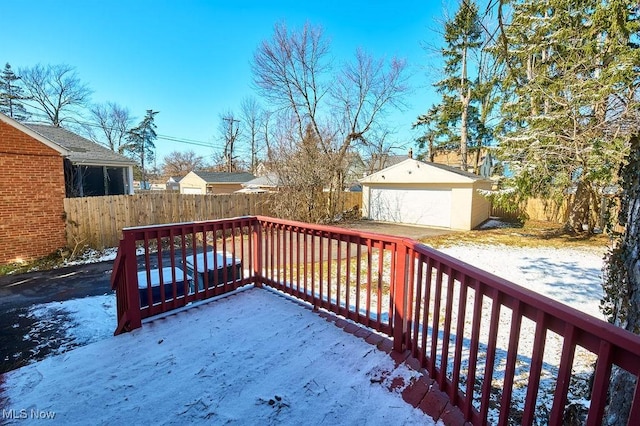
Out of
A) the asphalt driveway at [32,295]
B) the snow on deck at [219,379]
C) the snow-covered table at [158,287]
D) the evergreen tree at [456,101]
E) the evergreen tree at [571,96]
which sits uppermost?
the evergreen tree at [456,101]

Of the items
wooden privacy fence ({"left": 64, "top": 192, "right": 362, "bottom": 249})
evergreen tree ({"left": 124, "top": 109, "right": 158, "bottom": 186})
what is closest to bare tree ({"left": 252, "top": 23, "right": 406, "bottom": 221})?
wooden privacy fence ({"left": 64, "top": 192, "right": 362, "bottom": 249})

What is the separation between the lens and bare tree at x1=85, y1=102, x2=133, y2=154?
27.1 meters

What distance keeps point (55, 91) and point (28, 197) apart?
21555 millimetres

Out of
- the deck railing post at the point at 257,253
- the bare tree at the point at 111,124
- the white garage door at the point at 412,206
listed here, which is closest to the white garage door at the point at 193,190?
the bare tree at the point at 111,124

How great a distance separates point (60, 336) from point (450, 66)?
2171 cm

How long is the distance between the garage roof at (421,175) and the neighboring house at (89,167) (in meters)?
11.0

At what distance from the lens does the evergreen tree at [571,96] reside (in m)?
7.29

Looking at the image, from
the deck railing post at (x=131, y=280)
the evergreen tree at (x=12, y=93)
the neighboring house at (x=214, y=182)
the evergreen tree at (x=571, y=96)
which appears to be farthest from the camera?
the neighboring house at (x=214, y=182)

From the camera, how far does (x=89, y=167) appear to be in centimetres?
1172

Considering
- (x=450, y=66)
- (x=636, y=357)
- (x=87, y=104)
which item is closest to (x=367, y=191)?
(x=450, y=66)

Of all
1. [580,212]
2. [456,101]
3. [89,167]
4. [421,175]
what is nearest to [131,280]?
[89,167]

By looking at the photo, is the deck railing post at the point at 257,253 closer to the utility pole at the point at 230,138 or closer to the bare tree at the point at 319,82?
the bare tree at the point at 319,82

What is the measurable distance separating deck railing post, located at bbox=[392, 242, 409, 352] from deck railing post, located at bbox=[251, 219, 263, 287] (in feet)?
6.63

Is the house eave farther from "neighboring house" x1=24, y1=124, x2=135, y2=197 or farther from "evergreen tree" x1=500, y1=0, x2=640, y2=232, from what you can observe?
"evergreen tree" x1=500, y1=0, x2=640, y2=232
